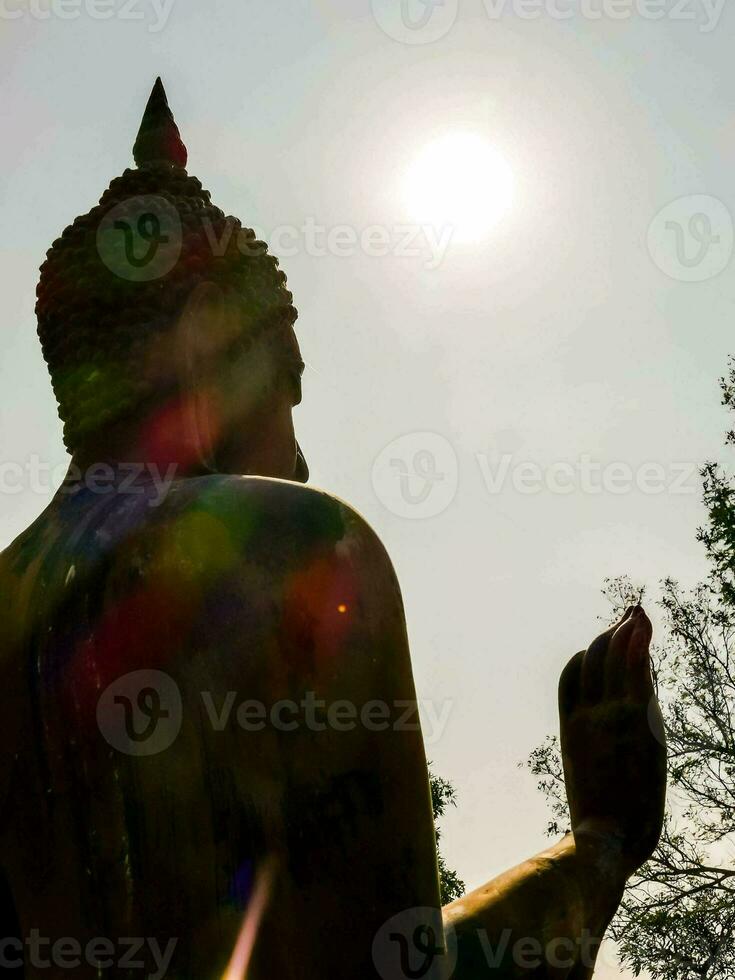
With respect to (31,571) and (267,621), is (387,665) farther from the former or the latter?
(31,571)

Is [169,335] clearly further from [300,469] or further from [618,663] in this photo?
[618,663]

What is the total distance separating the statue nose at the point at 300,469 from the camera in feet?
10.4

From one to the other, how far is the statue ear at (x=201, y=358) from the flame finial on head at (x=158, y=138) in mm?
614

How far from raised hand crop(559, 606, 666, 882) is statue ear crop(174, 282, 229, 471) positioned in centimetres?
105

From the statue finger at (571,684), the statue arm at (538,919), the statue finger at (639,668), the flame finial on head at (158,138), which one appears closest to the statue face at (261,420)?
the flame finial on head at (158,138)

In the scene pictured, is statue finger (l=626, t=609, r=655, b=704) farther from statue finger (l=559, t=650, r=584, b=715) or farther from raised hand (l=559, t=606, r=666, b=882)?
statue finger (l=559, t=650, r=584, b=715)

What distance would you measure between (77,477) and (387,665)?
98 cm

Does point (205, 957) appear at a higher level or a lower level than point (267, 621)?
lower

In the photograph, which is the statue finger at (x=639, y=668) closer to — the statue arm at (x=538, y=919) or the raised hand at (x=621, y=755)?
the raised hand at (x=621, y=755)

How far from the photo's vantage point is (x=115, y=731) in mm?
2355

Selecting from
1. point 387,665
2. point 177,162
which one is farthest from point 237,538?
point 177,162

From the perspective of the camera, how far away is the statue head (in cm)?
293

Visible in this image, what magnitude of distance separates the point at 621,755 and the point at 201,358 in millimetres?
1391

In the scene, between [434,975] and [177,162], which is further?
[177,162]
